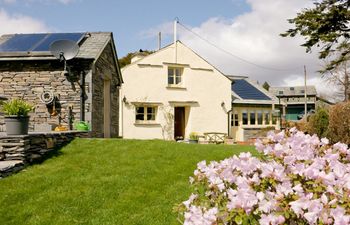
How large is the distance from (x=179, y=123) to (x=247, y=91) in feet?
27.5

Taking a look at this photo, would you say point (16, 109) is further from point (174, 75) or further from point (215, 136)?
point (215, 136)

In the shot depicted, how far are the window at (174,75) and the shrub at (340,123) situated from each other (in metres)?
13.6

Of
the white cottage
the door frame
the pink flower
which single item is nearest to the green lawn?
the pink flower

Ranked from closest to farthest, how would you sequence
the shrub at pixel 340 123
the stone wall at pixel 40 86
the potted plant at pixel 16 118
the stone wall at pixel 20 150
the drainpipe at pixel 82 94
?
the stone wall at pixel 20 150 → the potted plant at pixel 16 118 → the shrub at pixel 340 123 → the drainpipe at pixel 82 94 → the stone wall at pixel 40 86

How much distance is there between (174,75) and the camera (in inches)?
971

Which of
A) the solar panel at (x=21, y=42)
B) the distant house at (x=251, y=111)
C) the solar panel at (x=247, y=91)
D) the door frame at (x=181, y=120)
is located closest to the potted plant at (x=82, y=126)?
the solar panel at (x=21, y=42)

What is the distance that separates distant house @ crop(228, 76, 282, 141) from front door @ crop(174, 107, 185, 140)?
186 inches

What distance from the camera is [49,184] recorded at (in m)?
7.27

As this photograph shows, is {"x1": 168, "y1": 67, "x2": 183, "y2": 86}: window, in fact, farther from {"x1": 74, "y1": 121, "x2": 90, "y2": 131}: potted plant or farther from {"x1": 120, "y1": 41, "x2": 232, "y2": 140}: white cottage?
{"x1": 74, "y1": 121, "x2": 90, "y2": 131}: potted plant

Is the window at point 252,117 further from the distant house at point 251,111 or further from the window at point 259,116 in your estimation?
the window at point 259,116

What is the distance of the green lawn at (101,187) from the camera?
5.75 metres

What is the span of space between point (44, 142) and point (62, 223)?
4.55 meters

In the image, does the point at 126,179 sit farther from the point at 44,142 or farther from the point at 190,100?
the point at 190,100

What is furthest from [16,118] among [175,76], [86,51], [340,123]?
[175,76]
